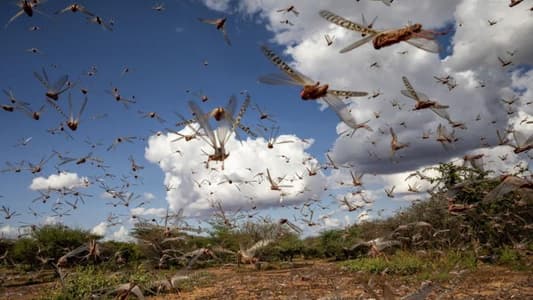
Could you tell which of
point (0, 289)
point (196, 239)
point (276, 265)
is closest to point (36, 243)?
point (0, 289)

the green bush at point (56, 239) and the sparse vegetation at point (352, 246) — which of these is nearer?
the sparse vegetation at point (352, 246)

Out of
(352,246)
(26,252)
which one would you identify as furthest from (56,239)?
(352,246)

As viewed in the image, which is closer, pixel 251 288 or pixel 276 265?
pixel 251 288

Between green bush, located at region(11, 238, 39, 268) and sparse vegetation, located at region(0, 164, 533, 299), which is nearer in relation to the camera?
sparse vegetation, located at region(0, 164, 533, 299)

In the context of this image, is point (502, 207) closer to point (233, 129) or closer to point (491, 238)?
point (491, 238)

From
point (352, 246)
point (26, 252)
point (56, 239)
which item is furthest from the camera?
point (56, 239)

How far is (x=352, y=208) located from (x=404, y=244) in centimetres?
1640

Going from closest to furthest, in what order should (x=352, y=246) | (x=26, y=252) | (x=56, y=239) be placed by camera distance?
1. (x=352, y=246)
2. (x=26, y=252)
3. (x=56, y=239)

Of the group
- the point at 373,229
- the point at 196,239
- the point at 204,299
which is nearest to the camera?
the point at 204,299

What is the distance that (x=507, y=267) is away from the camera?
16.3 meters

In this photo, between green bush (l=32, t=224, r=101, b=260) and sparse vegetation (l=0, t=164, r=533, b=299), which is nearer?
sparse vegetation (l=0, t=164, r=533, b=299)

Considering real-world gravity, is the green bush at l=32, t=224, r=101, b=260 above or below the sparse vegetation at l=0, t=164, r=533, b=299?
above

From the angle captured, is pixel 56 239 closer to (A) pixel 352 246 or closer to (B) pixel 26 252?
(B) pixel 26 252

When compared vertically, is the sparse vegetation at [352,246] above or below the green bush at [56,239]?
below
